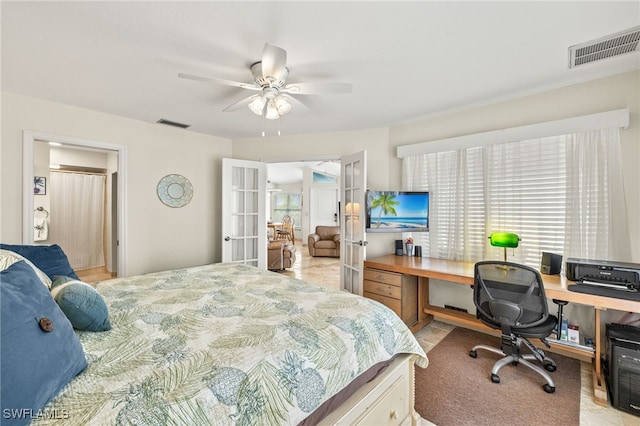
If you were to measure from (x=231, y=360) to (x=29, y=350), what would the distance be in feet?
1.89

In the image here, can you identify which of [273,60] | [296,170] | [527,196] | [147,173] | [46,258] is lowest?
[46,258]

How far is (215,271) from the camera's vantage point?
2500 mm

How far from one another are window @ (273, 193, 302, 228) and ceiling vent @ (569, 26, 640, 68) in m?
9.05

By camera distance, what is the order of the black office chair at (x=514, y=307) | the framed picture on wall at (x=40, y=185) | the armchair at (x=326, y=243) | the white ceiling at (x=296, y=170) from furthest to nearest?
the white ceiling at (x=296, y=170)
the armchair at (x=326, y=243)
the framed picture on wall at (x=40, y=185)
the black office chair at (x=514, y=307)

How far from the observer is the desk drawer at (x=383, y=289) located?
2.94m

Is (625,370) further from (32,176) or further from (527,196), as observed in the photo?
(32,176)

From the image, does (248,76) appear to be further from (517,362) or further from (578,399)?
(578,399)

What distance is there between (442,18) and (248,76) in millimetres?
1488

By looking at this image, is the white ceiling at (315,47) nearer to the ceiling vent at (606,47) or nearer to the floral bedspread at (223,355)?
the ceiling vent at (606,47)

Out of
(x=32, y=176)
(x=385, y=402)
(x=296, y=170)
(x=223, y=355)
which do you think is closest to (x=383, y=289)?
(x=385, y=402)

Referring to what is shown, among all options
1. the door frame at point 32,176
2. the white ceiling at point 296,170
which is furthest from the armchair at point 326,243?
the door frame at point 32,176

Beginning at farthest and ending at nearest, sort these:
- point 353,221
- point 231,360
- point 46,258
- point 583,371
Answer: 1. point 353,221
2. point 583,371
3. point 46,258
4. point 231,360

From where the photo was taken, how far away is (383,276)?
3062 millimetres

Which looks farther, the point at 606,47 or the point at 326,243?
the point at 326,243
